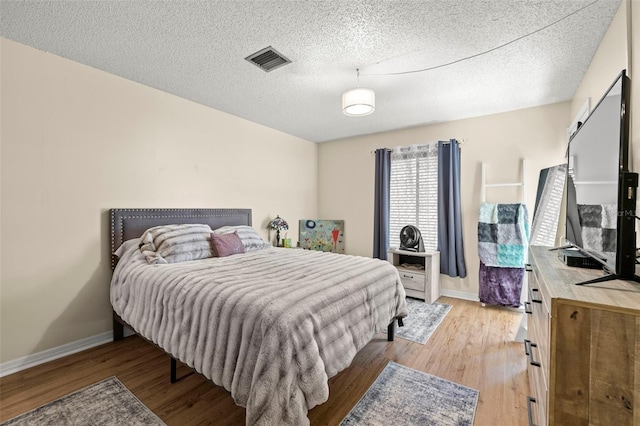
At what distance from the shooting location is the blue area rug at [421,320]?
9.03 ft

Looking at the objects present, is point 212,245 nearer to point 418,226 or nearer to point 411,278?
point 411,278

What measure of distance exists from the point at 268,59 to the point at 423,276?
10.3 ft

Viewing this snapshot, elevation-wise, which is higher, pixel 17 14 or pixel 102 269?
pixel 17 14

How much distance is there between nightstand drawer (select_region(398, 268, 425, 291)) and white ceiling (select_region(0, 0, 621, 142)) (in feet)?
7.26

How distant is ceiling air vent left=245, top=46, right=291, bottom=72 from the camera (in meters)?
2.24

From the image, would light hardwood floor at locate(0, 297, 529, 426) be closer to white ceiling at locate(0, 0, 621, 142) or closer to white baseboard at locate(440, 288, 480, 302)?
white baseboard at locate(440, 288, 480, 302)

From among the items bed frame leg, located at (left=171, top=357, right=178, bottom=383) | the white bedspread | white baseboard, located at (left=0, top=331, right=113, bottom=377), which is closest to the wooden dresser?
the white bedspread

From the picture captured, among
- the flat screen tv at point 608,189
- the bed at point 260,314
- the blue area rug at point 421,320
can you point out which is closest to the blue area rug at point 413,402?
the bed at point 260,314

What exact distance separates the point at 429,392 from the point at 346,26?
259 cm

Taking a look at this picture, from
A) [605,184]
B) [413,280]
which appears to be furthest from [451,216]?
[605,184]

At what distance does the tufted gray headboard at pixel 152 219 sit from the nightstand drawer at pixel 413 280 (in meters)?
2.45

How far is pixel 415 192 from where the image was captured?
14.0 ft

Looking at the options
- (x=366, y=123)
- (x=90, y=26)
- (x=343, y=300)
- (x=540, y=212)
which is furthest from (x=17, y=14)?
(x=540, y=212)

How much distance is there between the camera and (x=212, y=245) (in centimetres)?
293
